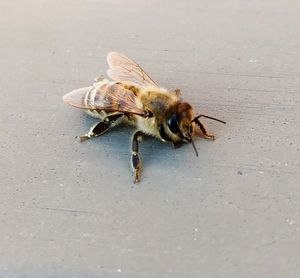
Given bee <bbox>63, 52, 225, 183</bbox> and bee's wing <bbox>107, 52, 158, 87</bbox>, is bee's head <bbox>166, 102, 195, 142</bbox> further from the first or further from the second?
bee's wing <bbox>107, 52, 158, 87</bbox>

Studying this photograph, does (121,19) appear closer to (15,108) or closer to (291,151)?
(15,108)

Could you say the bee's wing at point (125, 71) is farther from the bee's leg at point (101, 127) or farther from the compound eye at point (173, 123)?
the compound eye at point (173, 123)

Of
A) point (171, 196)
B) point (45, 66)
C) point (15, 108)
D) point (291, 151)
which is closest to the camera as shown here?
point (171, 196)

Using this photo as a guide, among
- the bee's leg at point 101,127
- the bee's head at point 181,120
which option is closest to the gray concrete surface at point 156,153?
the bee's leg at point 101,127

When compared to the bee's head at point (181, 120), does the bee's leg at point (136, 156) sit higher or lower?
lower

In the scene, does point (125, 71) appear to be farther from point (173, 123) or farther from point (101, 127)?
point (173, 123)

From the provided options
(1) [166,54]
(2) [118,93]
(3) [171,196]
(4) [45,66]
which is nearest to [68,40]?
(4) [45,66]

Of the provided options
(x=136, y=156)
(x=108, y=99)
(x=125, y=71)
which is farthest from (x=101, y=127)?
(x=125, y=71)
